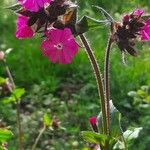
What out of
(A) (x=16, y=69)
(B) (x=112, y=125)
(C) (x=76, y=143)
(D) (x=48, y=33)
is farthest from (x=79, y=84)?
(D) (x=48, y=33)

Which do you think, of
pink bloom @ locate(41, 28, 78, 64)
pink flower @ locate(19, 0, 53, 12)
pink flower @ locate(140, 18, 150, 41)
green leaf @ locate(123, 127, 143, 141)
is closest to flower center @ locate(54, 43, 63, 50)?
pink bloom @ locate(41, 28, 78, 64)

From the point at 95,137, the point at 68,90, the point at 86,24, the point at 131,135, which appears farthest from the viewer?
the point at 68,90

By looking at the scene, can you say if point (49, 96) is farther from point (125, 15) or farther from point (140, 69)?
point (125, 15)

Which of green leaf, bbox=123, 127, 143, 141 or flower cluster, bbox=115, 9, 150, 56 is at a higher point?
flower cluster, bbox=115, 9, 150, 56

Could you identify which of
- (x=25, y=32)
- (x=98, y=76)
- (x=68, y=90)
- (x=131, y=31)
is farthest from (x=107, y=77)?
(x=68, y=90)

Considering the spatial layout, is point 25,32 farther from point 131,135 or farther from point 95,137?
point 131,135

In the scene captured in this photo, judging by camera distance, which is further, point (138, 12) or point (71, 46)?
point (138, 12)

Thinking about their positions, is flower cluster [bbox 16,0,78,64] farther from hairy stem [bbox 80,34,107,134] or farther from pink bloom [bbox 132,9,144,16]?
pink bloom [bbox 132,9,144,16]
